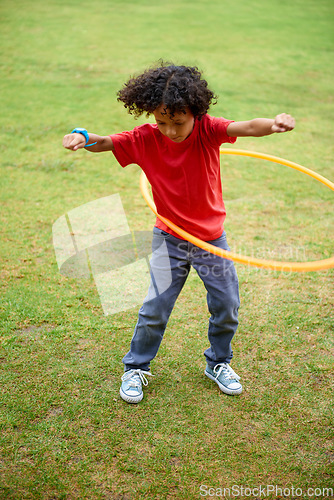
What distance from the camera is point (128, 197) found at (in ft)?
16.5

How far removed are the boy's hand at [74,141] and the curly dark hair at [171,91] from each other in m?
0.33

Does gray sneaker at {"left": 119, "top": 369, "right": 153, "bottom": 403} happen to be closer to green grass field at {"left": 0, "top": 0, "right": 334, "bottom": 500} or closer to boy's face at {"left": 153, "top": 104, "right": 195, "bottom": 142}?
green grass field at {"left": 0, "top": 0, "right": 334, "bottom": 500}

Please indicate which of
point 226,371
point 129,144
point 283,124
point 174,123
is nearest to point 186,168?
point 174,123

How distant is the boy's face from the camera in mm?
2078

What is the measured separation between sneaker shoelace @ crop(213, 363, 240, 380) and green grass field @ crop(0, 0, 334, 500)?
0.34ft

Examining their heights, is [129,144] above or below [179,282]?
above

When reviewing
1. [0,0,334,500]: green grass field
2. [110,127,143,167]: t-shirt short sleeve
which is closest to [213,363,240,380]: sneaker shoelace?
[0,0,334,500]: green grass field

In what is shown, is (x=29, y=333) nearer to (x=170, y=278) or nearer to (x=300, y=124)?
(x=170, y=278)

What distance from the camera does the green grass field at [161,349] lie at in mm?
2156

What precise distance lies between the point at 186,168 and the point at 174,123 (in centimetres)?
23

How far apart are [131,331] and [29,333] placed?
0.67 meters

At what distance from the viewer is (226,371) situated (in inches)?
103

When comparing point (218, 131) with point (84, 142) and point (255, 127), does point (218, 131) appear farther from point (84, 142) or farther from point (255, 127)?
point (84, 142)

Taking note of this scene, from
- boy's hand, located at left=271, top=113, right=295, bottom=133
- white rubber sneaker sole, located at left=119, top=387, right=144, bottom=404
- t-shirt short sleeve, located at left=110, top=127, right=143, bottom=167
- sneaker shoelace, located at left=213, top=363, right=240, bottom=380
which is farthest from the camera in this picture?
sneaker shoelace, located at left=213, top=363, right=240, bottom=380
